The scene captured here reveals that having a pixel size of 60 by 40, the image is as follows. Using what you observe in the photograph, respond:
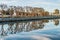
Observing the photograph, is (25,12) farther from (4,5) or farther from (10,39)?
(10,39)

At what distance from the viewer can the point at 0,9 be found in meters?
41.6

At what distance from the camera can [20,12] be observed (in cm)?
4866

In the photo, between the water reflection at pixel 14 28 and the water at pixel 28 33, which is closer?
the water at pixel 28 33

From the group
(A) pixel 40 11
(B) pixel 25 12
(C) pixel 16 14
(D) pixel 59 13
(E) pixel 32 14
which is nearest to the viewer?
(C) pixel 16 14

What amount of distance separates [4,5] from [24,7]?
10984mm

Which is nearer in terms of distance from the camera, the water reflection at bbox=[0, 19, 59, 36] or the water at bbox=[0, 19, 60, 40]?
the water at bbox=[0, 19, 60, 40]

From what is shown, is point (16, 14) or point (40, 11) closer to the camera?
point (16, 14)

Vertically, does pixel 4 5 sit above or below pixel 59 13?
above

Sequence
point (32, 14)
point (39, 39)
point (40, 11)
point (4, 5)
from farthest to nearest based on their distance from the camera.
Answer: point (40, 11)
point (32, 14)
point (4, 5)
point (39, 39)

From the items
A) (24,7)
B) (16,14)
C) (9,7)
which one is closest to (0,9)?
(9,7)

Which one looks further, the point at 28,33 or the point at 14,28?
the point at 14,28

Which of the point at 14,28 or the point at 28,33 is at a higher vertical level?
the point at 28,33

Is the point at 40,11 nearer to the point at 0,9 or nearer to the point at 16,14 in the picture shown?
the point at 16,14

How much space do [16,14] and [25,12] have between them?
4553 mm
